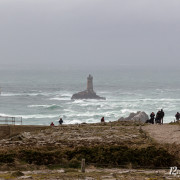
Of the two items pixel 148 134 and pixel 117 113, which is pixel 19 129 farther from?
pixel 117 113

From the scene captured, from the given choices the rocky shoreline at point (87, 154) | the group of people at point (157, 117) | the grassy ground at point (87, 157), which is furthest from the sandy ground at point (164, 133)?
the group of people at point (157, 117)

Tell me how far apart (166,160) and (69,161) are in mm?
4358

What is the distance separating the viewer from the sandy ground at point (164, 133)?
78.2 feet

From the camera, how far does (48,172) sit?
17.4 meters

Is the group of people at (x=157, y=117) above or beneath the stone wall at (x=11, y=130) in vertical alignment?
above

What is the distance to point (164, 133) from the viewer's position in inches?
1035

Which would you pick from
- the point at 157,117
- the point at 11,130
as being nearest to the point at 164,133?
the point at 157,117

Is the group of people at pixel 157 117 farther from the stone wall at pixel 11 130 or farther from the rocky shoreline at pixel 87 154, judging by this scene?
the stone wall at pixel 11 130

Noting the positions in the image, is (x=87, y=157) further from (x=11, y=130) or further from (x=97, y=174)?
(x=11, y=130)

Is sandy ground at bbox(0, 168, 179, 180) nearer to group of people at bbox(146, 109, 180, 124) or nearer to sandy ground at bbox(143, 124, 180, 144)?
sandy ground at bbox(143, 124, 180, 144)

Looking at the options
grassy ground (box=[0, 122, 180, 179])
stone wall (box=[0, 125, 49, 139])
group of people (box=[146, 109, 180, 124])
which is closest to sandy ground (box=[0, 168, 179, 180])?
grassy ground (box=[0, 122, 180, 179])

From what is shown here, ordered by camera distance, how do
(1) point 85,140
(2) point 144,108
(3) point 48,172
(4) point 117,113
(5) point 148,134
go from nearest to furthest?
1. (3) point 48,172
2. (1) point 85,140
3. (5) point 148,134
4. (4) point 117,113
5. (2) point 144,108

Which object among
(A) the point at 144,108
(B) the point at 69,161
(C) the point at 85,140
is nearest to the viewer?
(B) the point at 69,161

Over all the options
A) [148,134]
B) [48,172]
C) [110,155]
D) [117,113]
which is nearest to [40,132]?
[148,134]
